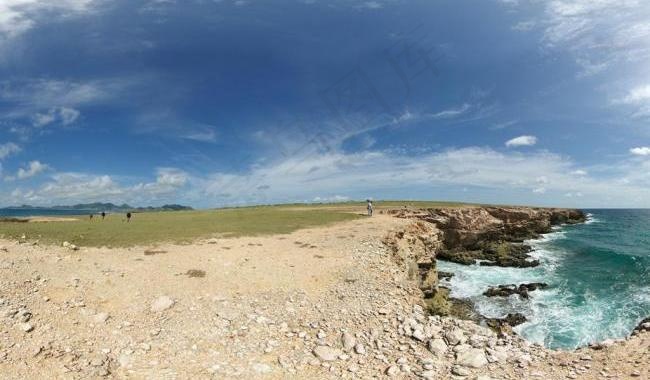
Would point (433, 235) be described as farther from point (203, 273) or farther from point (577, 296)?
point (203, 273)

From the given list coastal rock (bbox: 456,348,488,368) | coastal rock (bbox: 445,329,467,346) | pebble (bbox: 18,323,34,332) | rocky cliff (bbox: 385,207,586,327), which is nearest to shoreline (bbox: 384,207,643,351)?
rocky cliff (bbox: 385,207,586,327)

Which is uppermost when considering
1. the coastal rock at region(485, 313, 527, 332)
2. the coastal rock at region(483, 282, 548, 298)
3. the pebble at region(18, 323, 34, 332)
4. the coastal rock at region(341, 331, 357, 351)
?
the pebble at region(18, 323, 34, 332)

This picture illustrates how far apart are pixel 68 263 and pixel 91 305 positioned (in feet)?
18.5

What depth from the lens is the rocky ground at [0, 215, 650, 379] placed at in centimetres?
1274

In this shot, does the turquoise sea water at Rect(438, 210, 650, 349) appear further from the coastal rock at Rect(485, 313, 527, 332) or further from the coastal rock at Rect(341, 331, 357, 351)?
the coastal rock at Rect(341, 331, 357, 351)

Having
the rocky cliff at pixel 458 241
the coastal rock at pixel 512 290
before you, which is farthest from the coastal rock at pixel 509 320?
→ the coastal rock at pixel 512 290

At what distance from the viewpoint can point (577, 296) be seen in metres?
29.9

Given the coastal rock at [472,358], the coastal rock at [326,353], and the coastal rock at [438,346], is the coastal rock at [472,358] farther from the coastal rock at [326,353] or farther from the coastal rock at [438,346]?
the coastal rock at [326,353]

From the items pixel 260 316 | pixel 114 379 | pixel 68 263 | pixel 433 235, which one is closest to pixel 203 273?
pixel 260 316

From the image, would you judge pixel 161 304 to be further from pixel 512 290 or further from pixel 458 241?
pixel 458 241

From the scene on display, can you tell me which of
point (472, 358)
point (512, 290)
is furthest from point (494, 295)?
point (472, 358)

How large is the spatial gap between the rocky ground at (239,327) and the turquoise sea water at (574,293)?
955cm

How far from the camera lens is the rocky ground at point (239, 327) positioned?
12742 millimetres

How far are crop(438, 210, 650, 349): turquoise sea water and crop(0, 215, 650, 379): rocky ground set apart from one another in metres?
9.55
